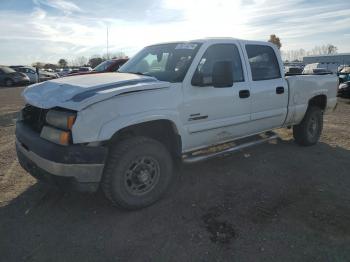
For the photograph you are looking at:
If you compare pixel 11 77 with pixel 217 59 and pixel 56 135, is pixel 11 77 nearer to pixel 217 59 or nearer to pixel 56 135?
pixel 217 59

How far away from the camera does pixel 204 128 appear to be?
14.0ft

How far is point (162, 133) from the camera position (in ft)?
13.3

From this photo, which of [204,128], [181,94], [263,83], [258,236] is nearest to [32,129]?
[181,94]

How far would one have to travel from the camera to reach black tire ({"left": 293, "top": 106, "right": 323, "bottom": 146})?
6176mm

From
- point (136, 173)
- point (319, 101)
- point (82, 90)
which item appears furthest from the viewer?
point (319, 101)

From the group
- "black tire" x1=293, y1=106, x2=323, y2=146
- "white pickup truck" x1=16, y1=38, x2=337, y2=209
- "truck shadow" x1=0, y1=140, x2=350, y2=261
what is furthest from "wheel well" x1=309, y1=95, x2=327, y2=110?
"truck shadow" x1=0, y1=140, x2=350, y2=261

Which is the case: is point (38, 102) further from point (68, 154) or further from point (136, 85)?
point (136, 85)

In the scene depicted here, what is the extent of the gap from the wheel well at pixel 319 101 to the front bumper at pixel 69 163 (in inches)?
179

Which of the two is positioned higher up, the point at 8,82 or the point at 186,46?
the point at 186,46

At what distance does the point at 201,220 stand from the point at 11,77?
86.2 feet

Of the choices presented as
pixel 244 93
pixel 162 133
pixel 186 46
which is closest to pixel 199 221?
pixel 162 133

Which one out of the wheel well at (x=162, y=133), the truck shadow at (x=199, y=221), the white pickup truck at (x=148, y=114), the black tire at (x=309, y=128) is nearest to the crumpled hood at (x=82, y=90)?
the white pickup truck at (x=148, y=114)

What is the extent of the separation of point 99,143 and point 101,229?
892mm

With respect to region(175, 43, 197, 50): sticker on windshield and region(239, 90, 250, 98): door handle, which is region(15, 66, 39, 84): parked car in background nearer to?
region(175, 43, 197, 50): sticker on windshield
